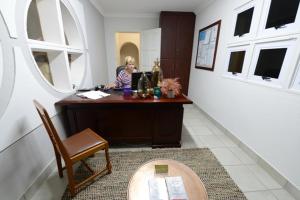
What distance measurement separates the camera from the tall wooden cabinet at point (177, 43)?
12.7 feet

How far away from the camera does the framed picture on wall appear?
2857 millimetres

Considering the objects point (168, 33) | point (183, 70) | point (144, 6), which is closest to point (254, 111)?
point (183, 70)

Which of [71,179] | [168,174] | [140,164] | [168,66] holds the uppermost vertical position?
[168,66]

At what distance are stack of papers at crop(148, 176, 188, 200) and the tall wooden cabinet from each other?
352 centimetres

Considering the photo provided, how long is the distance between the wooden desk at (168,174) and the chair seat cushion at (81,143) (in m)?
0.59

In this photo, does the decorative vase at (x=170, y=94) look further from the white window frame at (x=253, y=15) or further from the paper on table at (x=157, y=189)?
the white window frame at (x=253, y=15)

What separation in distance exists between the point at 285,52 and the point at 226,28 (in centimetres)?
130

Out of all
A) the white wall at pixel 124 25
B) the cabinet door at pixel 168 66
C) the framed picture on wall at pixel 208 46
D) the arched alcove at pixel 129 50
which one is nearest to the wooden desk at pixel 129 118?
the framed picture on wall at pixel 208 46

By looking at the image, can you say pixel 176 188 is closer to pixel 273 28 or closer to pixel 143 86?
pixel 143 86

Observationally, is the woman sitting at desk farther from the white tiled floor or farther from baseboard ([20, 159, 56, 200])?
baseboard ([20, 159, 56, 200])

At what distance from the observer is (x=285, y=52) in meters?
1.48

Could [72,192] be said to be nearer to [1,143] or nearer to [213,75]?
[1,143]

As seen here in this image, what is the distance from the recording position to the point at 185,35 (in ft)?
13.1

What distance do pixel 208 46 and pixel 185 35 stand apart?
3.64ft
